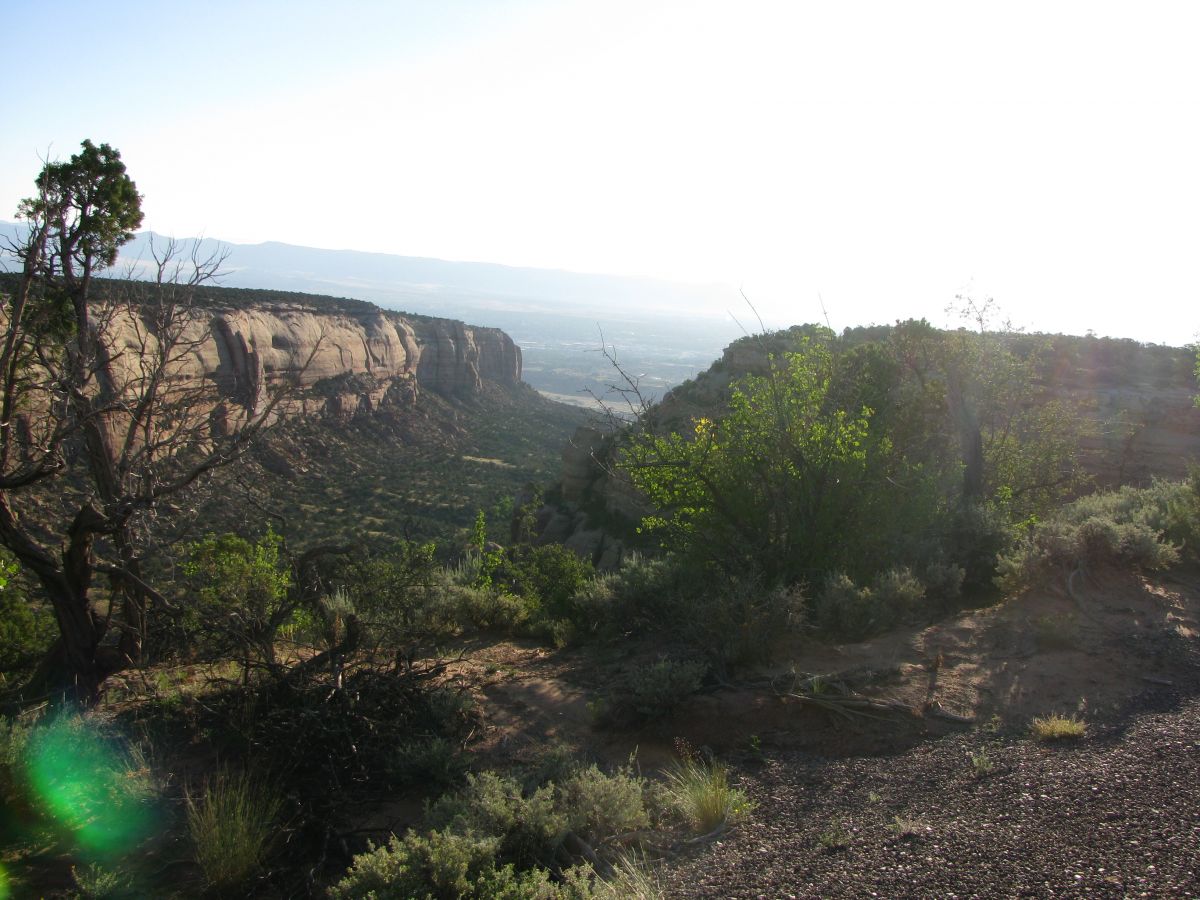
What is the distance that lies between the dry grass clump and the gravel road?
3.3 inches

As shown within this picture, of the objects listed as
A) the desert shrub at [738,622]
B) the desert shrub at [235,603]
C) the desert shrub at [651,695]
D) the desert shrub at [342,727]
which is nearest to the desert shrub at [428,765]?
the desert shrub at [342,727]

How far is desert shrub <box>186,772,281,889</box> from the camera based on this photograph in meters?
4.61

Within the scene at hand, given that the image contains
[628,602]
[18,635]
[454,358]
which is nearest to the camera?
[628,602]

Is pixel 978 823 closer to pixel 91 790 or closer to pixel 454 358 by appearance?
pixel 91 790

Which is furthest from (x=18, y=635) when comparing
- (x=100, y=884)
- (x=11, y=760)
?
(x=100, y=884)

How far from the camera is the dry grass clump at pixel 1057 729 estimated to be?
560 centimetres

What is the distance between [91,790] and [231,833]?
148 centimetres

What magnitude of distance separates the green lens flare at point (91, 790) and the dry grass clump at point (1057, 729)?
641 centimetres

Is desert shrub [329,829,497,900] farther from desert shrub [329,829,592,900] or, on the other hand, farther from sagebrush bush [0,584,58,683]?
sagebrush bush [0,584,58,683]

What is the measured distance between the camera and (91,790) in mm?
5391

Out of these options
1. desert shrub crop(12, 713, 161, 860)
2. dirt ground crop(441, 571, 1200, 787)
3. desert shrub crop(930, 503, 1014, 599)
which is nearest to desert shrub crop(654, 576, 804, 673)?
dirt ground crop(441, 571, 1200, 787)

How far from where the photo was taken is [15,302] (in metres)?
6.29

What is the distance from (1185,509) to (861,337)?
69.7 ft

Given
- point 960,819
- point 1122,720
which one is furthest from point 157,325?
point 1122,720
